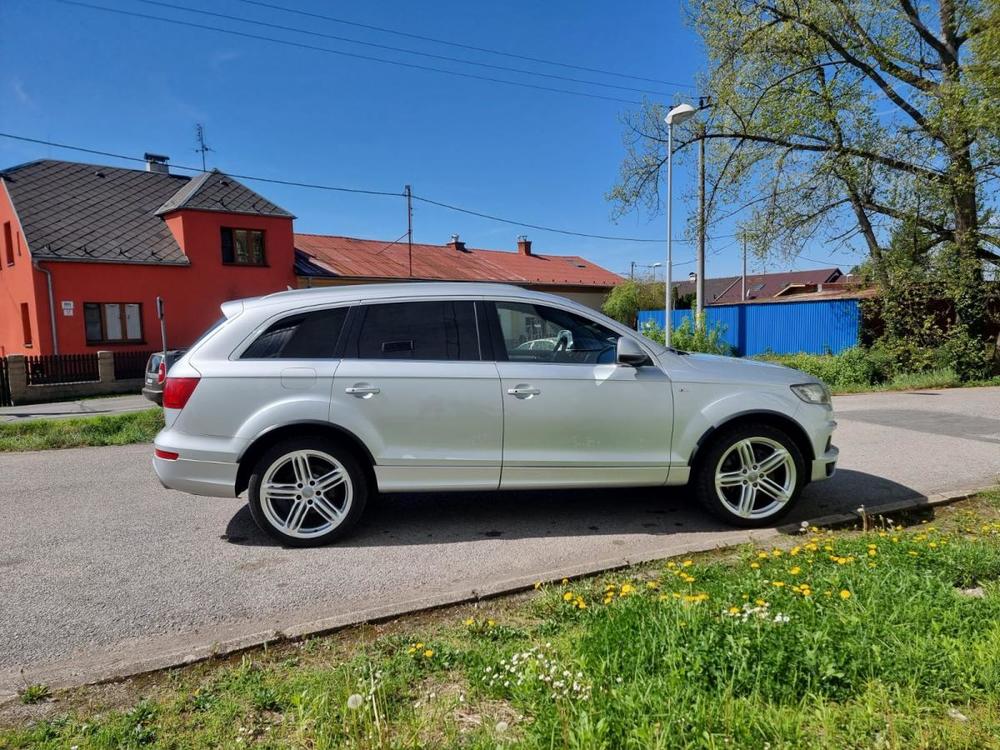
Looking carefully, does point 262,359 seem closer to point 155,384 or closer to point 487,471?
point 487,471

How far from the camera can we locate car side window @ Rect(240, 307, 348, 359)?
4473 millimetres

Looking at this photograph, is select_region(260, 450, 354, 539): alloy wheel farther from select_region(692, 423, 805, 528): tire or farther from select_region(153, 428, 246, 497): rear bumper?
select_region(692, 423, 805, 528): tire

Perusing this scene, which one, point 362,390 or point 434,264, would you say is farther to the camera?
point 434,264

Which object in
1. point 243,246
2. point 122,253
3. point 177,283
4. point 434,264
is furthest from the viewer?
point 434,264

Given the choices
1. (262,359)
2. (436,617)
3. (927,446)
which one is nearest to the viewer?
(436,617)

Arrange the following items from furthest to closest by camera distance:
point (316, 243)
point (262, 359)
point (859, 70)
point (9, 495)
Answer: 1. point (316, 243)
2. point (859, 70)
3. point (9, 495)
4. point (262, 359)

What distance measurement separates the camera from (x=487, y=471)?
4.57 m

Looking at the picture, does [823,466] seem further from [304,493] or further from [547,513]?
[304,493]

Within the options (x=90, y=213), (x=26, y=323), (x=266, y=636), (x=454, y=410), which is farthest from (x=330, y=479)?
(x=90, y=213)

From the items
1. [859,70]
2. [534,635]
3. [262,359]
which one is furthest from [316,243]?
[534,635]

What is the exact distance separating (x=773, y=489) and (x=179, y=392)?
4401 millimetres

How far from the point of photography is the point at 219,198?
2573cm

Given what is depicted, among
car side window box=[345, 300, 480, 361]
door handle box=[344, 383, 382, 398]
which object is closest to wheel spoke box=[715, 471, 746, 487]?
car side window box=[345, 300, 480, 361]

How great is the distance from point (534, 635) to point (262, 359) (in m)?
2.69
